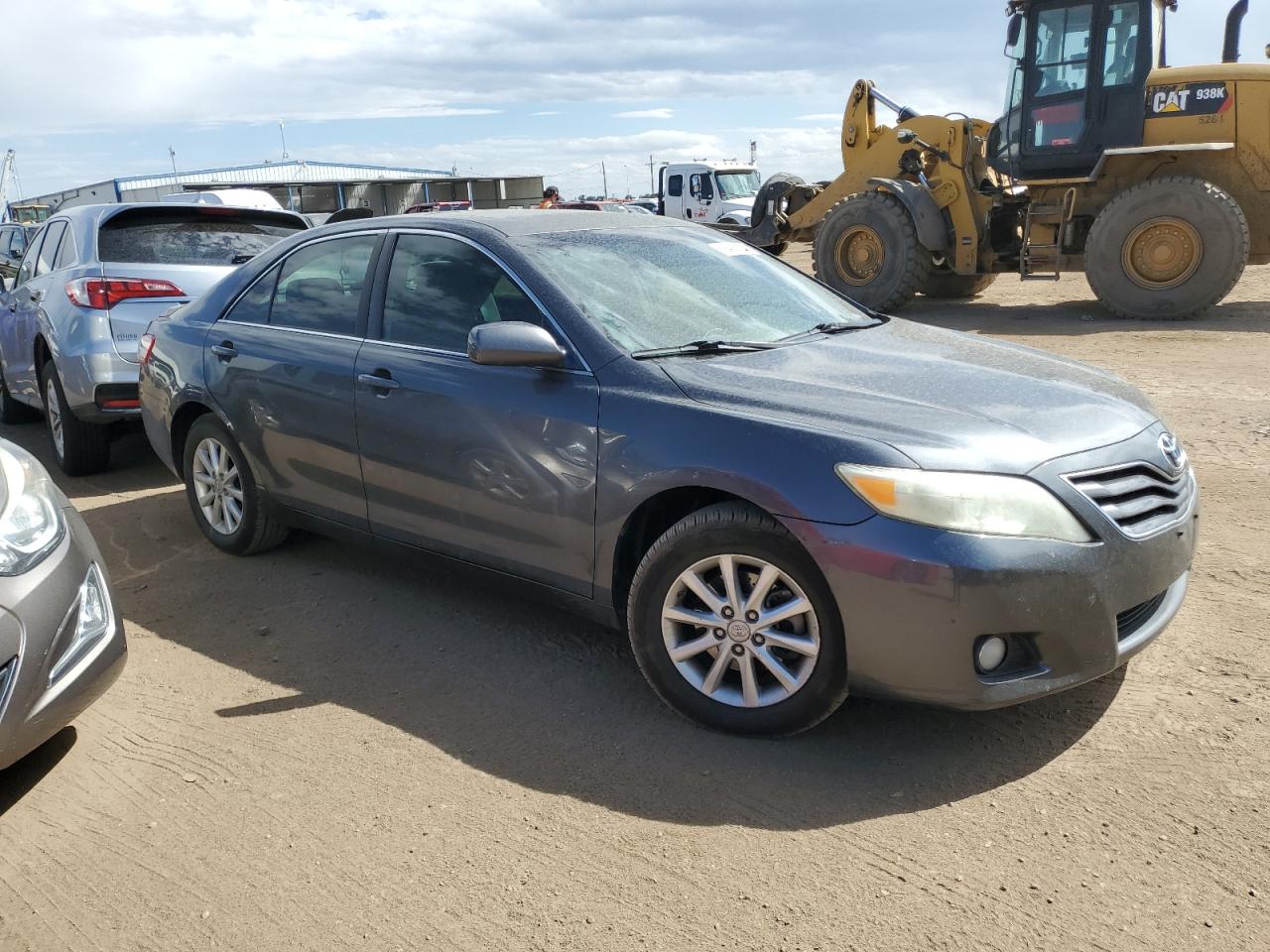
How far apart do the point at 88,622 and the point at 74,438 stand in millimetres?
3999

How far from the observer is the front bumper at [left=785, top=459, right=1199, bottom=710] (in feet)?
9.18

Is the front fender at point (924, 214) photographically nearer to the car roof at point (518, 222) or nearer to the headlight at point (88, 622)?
the car roof at point (518, 222)

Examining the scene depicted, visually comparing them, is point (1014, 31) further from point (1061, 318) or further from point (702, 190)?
point (702, 190)

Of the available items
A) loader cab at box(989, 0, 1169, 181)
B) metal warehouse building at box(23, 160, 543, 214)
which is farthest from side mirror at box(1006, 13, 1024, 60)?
metal warehouse building at box(23, 160, 543, 214)


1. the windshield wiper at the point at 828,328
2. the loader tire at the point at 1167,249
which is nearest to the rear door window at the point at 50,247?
the windshield wiper at the point at 828,328

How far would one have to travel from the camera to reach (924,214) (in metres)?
12.5

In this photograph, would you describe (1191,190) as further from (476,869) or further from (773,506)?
(476,869)

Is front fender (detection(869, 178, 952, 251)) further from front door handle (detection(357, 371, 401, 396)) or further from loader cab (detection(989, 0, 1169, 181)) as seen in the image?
front door handle (detection(357, 371, 401, 396))

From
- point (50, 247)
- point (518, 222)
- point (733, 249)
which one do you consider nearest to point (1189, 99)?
point (733, 249)

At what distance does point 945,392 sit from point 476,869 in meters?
1.95

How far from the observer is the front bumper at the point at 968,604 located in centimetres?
280

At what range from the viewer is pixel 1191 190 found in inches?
438

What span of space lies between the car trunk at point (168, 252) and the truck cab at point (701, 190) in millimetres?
22004

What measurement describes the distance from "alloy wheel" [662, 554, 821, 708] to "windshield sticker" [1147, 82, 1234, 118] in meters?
10.6
